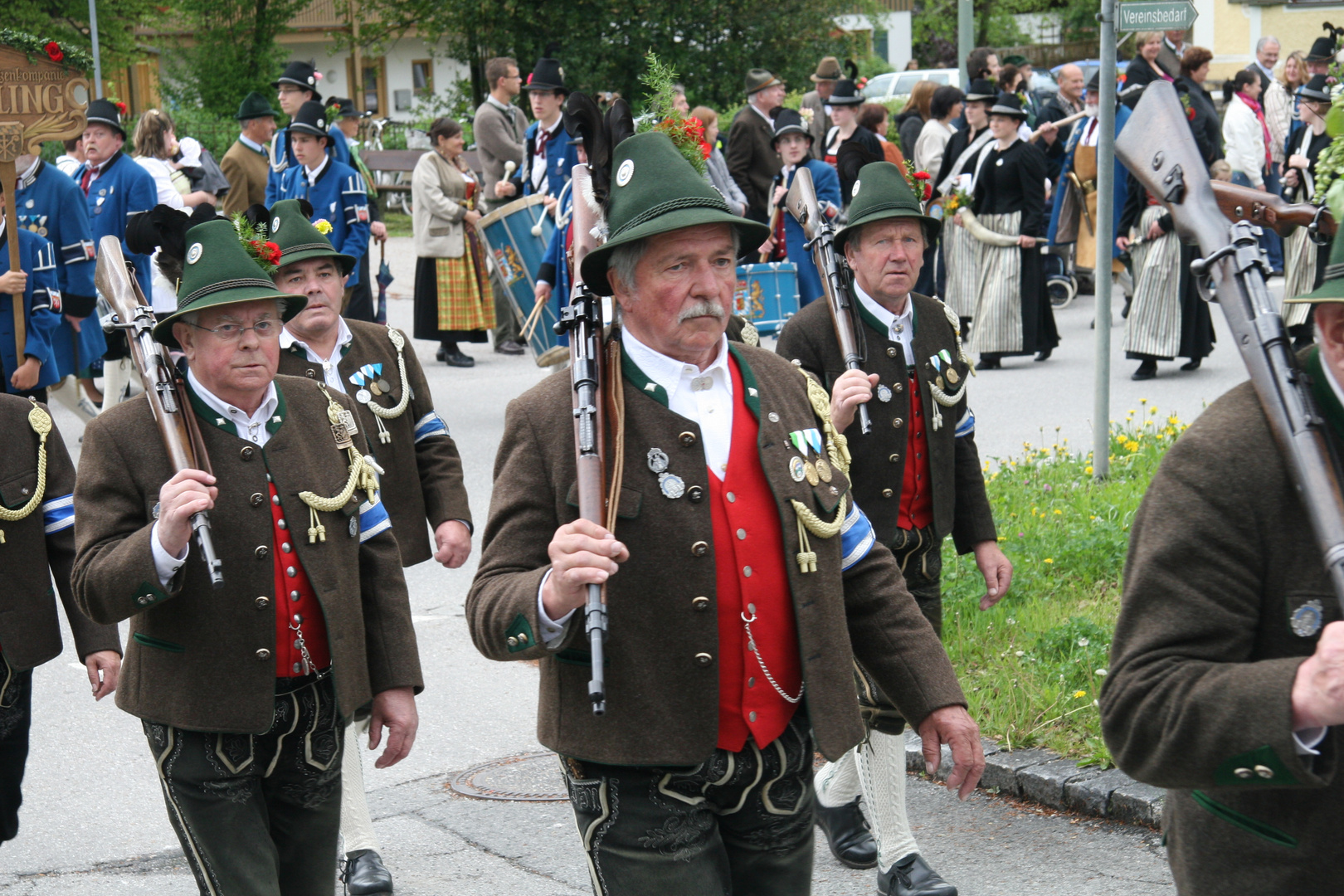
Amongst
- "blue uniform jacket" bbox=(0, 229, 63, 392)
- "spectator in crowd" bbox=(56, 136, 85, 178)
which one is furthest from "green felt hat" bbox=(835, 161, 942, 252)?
"spectator in crowd" bbox=(56, 136, 85, 178)

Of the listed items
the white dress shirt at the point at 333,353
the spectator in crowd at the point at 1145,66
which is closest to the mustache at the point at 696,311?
the white dress shirt at the point at 333,353

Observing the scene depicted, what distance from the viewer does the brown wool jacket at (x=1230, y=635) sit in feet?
7.47

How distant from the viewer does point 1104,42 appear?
8.21m

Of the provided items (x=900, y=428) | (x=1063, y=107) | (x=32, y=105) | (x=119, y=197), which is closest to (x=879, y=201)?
(x=900, y=428)

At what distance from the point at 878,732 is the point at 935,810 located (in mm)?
747

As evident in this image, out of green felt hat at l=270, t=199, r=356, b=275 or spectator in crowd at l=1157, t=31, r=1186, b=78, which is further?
spectator in crowd at l=1157, t=31, r=1186, b=78

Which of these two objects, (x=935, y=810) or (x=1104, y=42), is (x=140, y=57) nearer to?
(x=1104, y=42)

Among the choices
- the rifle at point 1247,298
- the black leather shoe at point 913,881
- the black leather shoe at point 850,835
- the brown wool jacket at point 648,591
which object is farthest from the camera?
the black leather shoe at point 850,835

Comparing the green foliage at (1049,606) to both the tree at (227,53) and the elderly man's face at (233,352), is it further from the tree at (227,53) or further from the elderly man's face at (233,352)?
the tree at (227,53)

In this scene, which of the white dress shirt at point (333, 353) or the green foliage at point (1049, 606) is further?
the green foliage at point (1049, 606)

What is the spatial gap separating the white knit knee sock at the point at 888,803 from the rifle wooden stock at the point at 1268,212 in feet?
7.55

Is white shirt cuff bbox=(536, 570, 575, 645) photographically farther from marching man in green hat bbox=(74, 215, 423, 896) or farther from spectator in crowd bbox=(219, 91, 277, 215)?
spectator in crowd bbox=(219, 91, 277, 215)

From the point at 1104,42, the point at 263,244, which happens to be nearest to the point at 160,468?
the point at 263,244

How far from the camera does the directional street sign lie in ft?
25.4
